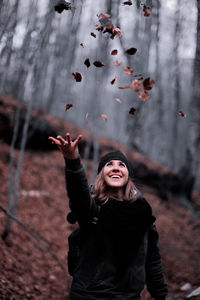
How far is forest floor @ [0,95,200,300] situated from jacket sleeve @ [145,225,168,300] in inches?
23.8

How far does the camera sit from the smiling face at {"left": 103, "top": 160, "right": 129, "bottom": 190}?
1925mm

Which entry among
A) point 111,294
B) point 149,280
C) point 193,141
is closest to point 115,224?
point 111,294

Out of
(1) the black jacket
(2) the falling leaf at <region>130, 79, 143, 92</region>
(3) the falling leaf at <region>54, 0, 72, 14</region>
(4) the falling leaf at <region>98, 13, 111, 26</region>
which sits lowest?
(1) the black jacket

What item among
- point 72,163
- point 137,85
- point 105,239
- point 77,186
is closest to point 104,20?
point 137,85

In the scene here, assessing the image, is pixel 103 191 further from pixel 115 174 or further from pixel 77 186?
pixel 77 186

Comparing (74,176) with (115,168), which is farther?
(115,168)

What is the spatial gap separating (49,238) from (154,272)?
13.9 feet

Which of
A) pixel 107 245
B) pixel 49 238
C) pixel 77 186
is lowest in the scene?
pixel 49 238

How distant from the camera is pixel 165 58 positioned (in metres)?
9.43

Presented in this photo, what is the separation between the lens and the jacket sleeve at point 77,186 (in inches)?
61.4

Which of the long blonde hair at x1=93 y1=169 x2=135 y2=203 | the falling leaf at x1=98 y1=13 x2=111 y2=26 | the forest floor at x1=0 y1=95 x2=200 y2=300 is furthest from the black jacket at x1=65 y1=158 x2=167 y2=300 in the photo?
the falling leaf at x1=98 y1=13 x2=111 y2=26

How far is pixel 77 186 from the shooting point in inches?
61.4

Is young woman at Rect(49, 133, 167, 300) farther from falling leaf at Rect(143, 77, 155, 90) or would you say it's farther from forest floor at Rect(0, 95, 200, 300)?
forest floor at Rect(0, 95, 200, 300)

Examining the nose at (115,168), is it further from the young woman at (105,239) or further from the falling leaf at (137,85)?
the falling leaf at (137,85)
